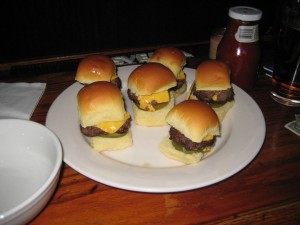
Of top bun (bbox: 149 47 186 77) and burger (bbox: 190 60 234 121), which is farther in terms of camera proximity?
top bun (bbox: 149 47 186 77)

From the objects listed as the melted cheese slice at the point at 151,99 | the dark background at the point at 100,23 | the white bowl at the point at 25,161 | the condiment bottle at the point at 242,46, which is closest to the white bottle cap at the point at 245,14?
the condiment bottle at the point at 242,46

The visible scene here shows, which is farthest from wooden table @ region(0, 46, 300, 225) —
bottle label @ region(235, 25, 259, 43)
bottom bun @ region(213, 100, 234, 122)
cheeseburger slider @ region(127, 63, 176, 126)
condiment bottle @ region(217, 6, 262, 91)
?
bottle label @ region(235, 25, 259, 43)

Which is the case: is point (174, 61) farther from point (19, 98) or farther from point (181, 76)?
point (19, 98)

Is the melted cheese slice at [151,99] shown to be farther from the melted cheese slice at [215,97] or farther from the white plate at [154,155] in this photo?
the melted cheese slice at [215,97]

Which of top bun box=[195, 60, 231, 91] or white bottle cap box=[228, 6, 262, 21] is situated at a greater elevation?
white bottle cap box=[228, 6, 262, 21]

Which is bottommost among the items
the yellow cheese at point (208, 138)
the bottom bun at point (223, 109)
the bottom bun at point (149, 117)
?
the bottom bun at point (149, 117)

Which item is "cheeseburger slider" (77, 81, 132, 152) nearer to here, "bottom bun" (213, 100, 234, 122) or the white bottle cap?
"bottom bun" (213, 100, 234, 122)
